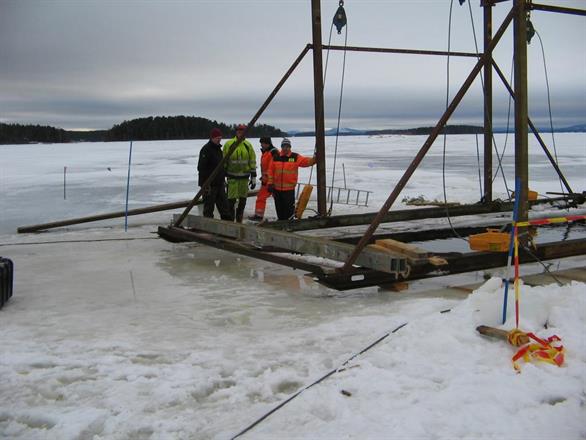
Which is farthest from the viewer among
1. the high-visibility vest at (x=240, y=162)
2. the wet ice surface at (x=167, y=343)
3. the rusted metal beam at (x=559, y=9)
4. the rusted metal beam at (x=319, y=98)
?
the high-visibility vest at (x=240, y=162)

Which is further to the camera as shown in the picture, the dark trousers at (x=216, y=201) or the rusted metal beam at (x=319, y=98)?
the dark trousers at (x=216, y=201)

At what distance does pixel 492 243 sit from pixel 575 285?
1247mm

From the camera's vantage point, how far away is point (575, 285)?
4.64 metres

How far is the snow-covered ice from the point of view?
10.1ft

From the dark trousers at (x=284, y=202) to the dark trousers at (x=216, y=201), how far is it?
0.87m

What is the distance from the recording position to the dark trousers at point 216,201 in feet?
31.9

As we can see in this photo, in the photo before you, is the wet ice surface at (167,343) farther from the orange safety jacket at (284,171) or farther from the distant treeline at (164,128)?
the distant treeline at (164,128)

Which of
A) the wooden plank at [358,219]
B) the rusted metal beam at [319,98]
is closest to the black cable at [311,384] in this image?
the wooden plank at [358,219]

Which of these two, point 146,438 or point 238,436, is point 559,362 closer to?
point 238,436

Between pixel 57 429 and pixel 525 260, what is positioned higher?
pixel 525 260

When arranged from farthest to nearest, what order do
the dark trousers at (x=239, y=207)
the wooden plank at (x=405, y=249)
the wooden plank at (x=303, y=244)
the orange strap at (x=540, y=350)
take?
the dark trousers at (x=239, y=207) < the wooden plank at (x=405, y=249) < the wooden plank at (x=303, y=244) < the orange strap at (x=540, y=350)

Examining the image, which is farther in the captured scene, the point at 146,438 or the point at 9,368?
the point at 9,368

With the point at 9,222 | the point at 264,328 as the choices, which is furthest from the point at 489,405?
the point at 9,222

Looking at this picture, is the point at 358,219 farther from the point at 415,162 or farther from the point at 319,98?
the point at 415,162
